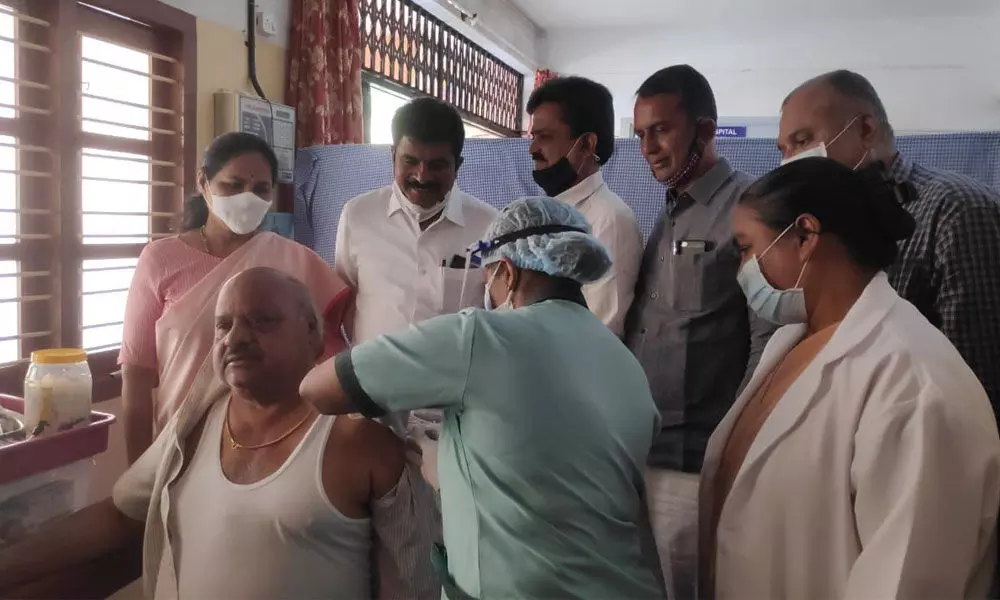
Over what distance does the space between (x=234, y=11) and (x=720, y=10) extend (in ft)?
13.6

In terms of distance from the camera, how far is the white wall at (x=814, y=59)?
5.61 m

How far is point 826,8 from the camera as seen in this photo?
213 inches

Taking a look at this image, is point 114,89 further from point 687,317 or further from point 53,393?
point 687,317

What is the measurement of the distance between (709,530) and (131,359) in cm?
140

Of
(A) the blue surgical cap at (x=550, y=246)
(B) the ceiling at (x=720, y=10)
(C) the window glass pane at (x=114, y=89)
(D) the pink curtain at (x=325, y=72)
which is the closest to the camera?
(A) the blue surgical cap at (x=550, y=246)

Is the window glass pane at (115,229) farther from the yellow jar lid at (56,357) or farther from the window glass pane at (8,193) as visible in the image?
the yellow jar lid at (56,357)

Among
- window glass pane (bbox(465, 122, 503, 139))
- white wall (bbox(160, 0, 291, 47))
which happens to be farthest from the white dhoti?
window glass pane (bbox(465, 122, 503, 139))

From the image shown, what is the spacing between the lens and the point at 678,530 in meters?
1.58

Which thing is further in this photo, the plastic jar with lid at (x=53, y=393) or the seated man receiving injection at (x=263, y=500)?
the plastic jar with lid at (x=53, y=393)

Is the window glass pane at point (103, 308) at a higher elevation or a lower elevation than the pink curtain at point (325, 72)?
lower

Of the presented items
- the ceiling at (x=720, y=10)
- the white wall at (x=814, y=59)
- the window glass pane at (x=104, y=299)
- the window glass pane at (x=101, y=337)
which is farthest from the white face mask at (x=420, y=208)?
the white wall at (x=814, y=59)

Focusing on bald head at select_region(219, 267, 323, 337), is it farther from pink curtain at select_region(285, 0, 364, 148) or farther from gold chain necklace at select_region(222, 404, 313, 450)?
pink curtain at select_region(285, 0, 364, 148)

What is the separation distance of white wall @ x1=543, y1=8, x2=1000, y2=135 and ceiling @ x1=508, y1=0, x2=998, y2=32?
5.7 inches

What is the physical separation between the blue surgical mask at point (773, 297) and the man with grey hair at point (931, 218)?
370mm
